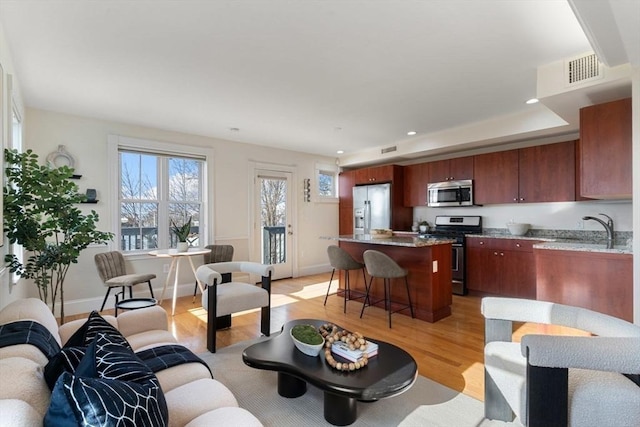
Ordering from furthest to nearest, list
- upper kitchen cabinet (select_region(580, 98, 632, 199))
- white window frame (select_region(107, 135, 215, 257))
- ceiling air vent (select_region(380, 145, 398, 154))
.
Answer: ceiling air vent (select_region(380, 145, 398, 154)) < white window frame (select_region(107, 135, 215, 257)) < upper kitchen cabinet (select_region(580, 98, 632, 199))

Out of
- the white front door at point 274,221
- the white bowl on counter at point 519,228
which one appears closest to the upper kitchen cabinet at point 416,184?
the white bowl on counter at point 519,228

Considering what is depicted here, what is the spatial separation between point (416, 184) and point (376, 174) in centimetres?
77

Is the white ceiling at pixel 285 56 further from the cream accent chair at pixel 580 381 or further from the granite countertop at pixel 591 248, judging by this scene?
the cream accent chair at pixel 580 381

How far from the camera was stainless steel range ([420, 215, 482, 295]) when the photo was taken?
16.0ft

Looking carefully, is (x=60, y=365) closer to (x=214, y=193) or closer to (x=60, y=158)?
(x=60, y=158)

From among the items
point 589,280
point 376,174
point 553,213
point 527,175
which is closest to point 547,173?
point 527,175

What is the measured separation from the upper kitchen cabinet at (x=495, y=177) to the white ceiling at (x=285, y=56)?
0.86 metres

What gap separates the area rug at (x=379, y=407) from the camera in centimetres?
188

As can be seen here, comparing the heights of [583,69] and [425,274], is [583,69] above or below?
above

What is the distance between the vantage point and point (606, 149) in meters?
2.78

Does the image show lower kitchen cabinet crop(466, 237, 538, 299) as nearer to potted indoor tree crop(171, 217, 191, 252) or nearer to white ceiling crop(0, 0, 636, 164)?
white ceiling crop(0, 0, 636, 164)

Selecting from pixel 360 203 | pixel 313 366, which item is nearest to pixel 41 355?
pixel 313 366

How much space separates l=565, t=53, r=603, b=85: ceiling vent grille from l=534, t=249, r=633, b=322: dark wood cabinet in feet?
4.67

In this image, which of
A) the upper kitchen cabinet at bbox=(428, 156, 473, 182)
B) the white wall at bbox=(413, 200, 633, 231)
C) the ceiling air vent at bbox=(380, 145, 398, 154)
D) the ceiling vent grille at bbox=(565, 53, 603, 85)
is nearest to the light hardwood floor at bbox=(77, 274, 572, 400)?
the white wall at bbox=(413, 200, 633, 231)
